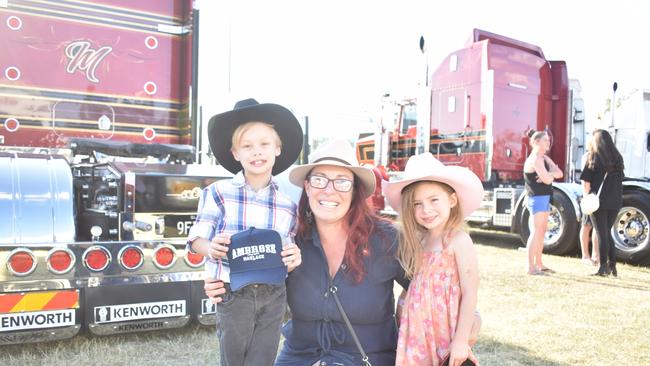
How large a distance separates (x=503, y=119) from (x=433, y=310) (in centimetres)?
743

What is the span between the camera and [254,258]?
1.78 m

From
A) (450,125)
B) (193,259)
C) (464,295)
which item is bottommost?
(193,259)

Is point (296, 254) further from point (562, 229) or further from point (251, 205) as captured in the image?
point (562, 229)

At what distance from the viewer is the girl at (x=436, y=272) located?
1.94 meters

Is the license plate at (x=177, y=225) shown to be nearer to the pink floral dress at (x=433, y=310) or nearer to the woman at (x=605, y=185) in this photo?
the pink floral dress at (x=433, y=310)

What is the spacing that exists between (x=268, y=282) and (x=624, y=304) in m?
4.04

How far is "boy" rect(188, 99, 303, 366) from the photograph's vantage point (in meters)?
1.95

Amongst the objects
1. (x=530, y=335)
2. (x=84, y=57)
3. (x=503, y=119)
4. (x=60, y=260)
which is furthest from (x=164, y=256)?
(x=503, y=119)

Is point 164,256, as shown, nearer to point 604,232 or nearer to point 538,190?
point 538,190

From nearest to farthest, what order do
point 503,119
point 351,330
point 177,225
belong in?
point 351,330 → point 177,225 → point 503,119

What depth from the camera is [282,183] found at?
11.3 ft

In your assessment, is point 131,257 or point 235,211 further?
point 131,257

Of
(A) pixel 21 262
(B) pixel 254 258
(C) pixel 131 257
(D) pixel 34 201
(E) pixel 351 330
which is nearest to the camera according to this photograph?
(B) pixel 254 258

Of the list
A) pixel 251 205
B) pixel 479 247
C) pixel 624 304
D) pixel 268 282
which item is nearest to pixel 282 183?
pixel 251 205
